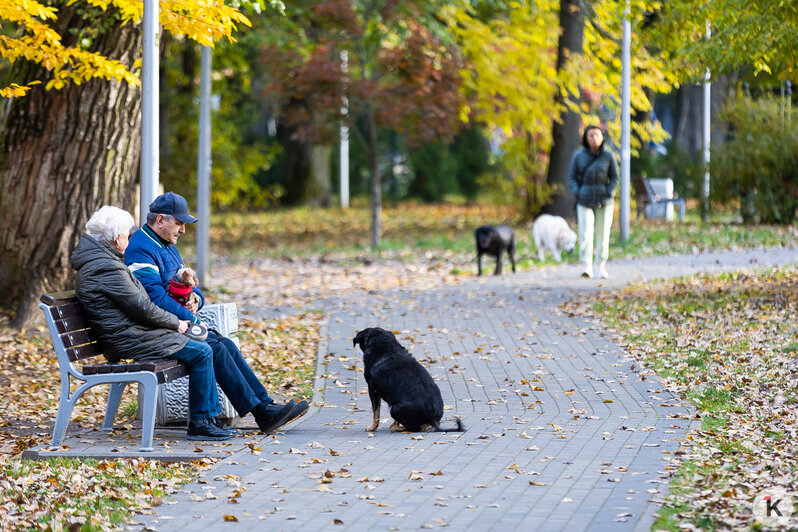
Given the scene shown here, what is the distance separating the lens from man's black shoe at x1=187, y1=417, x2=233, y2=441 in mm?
7695

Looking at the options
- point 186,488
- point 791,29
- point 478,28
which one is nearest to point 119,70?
point 186,488

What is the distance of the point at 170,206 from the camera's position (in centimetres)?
774

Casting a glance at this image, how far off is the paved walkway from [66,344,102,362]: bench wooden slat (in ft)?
3.79

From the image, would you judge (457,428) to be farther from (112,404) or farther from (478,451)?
(112,404)

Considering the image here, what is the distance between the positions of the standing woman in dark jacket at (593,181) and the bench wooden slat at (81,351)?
8775 millimetres

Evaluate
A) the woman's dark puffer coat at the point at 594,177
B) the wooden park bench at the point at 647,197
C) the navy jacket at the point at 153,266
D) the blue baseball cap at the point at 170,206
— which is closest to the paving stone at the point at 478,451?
the navy jacket at the point at 153,266

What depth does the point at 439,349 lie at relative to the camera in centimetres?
1137

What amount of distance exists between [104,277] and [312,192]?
31201 millimetres

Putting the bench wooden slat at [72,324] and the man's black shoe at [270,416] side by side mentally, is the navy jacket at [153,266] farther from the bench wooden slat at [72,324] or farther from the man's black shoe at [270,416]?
the man's black shoe at [270,416]

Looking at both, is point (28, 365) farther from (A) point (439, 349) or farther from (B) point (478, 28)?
(B) point (478, 28)

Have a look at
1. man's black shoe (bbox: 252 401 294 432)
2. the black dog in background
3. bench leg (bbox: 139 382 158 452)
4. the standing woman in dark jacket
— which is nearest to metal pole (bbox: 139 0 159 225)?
bench leg (bbox: 139 382 158 452)

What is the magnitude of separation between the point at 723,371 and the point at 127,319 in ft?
16.1

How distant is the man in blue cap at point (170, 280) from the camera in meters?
7.72

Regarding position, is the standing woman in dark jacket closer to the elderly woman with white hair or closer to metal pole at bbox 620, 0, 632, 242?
metal pole at bbox 620, 0, 632, 242
